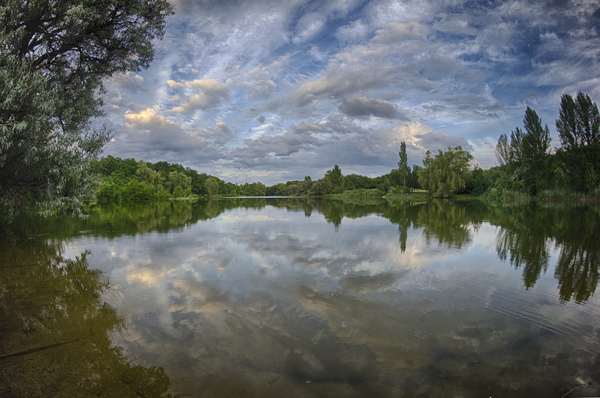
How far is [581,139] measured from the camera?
152ft

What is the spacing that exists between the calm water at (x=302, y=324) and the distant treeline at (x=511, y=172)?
5878mm

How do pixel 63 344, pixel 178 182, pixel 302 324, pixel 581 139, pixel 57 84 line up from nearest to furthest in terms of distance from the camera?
pixel 63 344
pixel 302 324
pixel 57 84
pixel 581 139
pixel 178 182

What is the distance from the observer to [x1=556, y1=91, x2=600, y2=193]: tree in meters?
44.5

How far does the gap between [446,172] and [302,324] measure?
230ft

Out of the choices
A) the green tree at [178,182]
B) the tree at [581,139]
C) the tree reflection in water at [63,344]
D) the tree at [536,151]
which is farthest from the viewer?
the green tree at [178,182]

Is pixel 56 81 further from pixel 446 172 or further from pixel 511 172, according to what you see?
pixel 511 172

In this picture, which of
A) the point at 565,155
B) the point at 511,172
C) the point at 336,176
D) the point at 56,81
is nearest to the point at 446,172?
the point at 511,172

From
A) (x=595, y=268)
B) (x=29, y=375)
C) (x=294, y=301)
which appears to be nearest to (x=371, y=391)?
(x=294, y=301)

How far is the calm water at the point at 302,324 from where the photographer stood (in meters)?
3.45

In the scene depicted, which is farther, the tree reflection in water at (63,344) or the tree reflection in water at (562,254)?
the tree reflection in water at (562,254)

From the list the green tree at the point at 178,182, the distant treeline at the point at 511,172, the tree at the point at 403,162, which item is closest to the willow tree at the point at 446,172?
the distant treeline at the point at 511,172

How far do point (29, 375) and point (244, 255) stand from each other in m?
6.73

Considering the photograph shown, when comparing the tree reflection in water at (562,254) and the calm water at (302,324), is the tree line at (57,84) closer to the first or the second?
the calm water at (302,324)

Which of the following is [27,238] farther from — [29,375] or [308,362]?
[308,362]
